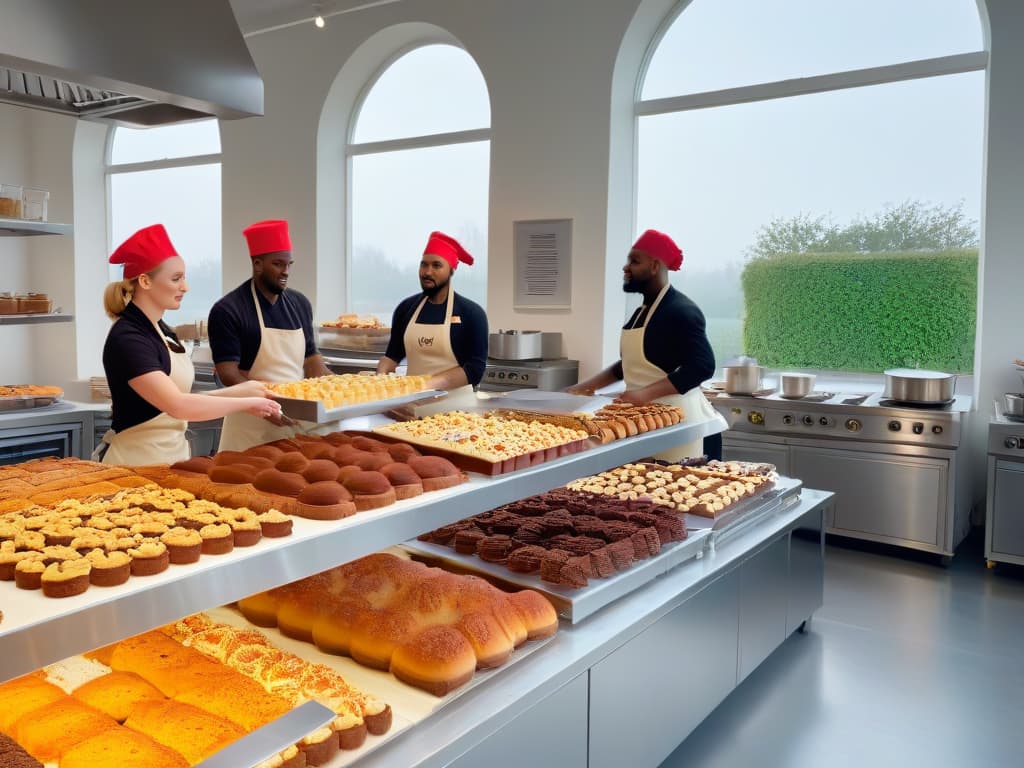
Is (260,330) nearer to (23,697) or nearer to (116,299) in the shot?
(116,299)

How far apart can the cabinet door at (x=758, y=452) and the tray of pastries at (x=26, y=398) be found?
4.17 m

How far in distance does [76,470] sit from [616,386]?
477 cm

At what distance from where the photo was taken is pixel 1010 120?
4957mm

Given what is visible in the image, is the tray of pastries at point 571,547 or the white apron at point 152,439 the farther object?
the white apron at point 152,439

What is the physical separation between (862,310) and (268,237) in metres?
4.13

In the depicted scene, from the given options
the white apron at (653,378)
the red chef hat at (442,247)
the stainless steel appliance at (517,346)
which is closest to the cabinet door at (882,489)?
the white apron at (653,378)

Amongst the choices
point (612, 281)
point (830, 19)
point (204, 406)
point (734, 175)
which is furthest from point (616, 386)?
point (204, 406)

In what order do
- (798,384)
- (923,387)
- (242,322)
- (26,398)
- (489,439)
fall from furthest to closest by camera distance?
(798,384) → (923,387) → (26,398) → (242,322) → (489,439)

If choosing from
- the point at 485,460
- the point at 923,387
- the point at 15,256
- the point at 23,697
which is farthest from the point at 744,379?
the point at 15,256

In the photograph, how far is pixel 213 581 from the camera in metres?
1.48

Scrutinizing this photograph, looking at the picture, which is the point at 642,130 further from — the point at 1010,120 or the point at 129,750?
the point at 129,750

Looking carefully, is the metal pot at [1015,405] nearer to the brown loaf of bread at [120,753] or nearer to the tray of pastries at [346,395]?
the tray of pastries at [346,395]

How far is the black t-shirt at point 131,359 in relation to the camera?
2449 mm

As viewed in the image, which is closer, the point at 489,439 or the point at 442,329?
the point at 489,439
